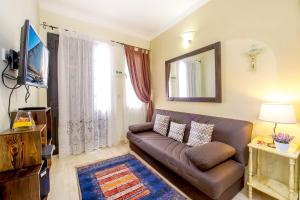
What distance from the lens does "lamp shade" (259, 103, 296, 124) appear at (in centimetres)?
139

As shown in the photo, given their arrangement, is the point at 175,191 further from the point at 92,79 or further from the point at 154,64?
the point at 154,64

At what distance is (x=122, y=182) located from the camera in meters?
1.97

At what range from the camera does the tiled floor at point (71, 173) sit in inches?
67.1

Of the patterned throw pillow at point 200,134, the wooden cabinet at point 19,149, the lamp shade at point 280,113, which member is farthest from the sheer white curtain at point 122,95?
the lamp shade at point 280,113

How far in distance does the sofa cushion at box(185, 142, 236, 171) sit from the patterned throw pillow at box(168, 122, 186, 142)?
2.53 ft

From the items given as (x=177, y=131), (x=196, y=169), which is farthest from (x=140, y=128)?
(x=196, y=169)

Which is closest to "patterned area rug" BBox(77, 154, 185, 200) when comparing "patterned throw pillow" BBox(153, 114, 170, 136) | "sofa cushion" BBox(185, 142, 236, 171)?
"sofa cushion" BBox(185, 142, 236, 171)

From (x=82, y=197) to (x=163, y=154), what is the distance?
1084mm

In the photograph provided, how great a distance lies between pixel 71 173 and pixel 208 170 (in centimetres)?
196

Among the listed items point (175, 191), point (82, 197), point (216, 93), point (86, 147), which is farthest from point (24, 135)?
point (216, 93)

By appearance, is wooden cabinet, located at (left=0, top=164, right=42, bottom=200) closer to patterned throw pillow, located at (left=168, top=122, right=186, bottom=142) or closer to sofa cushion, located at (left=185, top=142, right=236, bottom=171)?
sofa cushion, located at (left=185, top=142, right=236, bottom=171)

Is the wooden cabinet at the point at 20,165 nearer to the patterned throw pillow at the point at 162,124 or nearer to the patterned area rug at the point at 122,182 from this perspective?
the patterned area rug at the point at 122,182

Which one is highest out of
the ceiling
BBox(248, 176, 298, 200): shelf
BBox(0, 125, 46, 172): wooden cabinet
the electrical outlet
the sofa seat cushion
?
the ceiling

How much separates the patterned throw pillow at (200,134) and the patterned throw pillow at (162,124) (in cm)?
64
